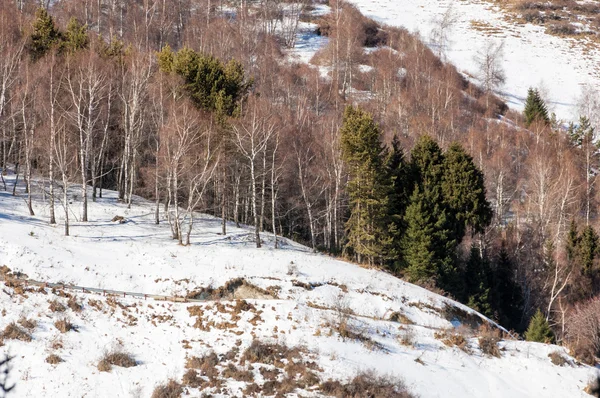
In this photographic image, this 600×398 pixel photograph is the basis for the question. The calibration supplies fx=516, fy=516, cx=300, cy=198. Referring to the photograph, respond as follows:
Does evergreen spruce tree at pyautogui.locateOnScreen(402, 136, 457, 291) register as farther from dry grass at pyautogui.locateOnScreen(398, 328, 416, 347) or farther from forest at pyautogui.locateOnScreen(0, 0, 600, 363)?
dry grass at pyautogui.locateOnScreen(398, 328, 416, 347)

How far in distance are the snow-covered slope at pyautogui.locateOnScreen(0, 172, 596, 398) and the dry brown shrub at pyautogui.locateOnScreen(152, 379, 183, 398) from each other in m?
0.49

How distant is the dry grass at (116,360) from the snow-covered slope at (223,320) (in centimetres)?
27

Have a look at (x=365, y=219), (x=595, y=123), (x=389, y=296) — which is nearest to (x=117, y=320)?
(x=389, y=296)

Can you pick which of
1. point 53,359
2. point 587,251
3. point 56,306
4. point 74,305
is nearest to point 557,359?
point 587,251

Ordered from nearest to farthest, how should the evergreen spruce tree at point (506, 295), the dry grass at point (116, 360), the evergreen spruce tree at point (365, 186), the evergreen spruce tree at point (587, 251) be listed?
the dry grass at point (116, 360) → the evergreen spruce tree at point (365, 186) → the evergreen spruce tree at point (506, 295) → the evergreen spruce tree at point (587, 251)

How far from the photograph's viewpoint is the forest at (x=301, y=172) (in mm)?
32438

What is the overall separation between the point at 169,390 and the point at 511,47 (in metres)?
98.7

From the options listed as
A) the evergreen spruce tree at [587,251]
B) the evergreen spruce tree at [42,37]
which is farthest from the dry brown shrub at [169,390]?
the evergreen spruce tree at [587,251]

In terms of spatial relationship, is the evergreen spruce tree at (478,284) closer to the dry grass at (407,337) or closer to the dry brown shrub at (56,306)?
the dry grass at (407,337)

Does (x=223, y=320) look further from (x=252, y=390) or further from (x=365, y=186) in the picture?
(x=365, y=186)

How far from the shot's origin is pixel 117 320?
2181cm

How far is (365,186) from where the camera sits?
33.6 metres

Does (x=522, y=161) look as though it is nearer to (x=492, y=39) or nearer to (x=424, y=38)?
(x=424, y=38)

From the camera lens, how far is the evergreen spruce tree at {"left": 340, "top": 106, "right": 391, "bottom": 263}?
110ft
